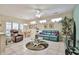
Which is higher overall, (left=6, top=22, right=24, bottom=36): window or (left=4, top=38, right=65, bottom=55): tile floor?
(left=6, top=22, right=24, bottom=36): window


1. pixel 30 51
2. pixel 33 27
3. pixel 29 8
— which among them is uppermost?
pixel 29 8

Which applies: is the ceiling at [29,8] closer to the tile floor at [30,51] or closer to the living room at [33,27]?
the living room at [33,27]

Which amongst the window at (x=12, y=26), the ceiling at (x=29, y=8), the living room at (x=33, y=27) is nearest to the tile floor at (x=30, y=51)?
the living room at (x=33, y=27)

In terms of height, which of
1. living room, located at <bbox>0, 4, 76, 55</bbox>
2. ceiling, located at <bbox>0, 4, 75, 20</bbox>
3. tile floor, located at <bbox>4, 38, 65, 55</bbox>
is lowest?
tile floor, located at <bbox>4, 38, 65, 55</bbox>

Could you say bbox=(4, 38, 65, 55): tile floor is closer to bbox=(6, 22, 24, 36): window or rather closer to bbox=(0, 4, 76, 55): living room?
bbox=(0, 4, 76, 55): living room

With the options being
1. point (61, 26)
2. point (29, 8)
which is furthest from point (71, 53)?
point (29, 8)

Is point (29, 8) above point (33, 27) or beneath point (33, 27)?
above

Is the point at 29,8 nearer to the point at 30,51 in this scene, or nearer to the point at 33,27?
the point at 33,27

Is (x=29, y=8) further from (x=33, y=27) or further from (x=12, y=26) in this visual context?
(x=12, y=26)

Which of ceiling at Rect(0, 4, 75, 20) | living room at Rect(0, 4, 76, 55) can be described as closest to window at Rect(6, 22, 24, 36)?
living room at Rect(0, 4, 76, 55)

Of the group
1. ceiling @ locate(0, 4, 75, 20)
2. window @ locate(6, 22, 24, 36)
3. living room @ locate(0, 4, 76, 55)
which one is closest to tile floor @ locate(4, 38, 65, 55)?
living room @ locate(0, 4, 76, 55)

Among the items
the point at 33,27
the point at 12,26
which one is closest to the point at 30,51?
the point at 33,27

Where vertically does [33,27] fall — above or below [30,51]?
above
